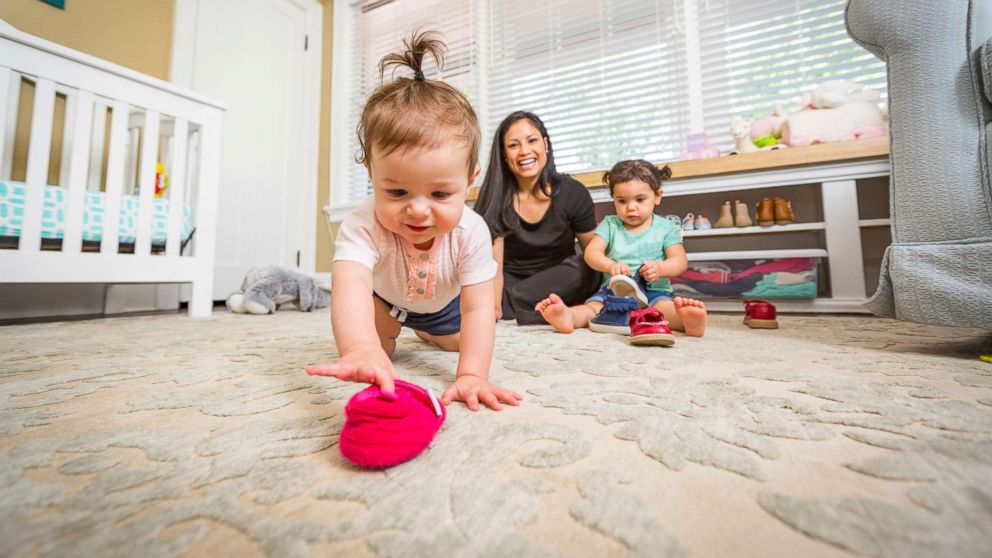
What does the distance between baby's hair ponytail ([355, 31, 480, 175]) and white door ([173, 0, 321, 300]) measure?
2170mm

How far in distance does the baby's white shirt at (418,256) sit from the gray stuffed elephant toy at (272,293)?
1.32 m

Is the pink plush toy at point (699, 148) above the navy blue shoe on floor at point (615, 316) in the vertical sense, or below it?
above

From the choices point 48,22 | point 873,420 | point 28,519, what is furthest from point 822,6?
point 48,22

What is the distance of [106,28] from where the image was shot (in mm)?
1900

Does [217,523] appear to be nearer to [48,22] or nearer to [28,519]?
[28,519]

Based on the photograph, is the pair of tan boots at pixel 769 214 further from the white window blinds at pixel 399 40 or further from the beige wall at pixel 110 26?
the beige wall at pixel 110 26

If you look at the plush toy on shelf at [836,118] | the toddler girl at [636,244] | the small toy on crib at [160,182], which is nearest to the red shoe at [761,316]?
the toddler girl at [636,244]

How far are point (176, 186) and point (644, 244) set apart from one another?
5.56ft

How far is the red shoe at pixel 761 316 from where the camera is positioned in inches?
46.6

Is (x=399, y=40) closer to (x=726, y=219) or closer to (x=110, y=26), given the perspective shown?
(x=110, y=26)

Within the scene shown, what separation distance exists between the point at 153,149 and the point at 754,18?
2.57 meters

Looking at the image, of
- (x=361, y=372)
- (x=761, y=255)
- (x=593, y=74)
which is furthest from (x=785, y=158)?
(x=361, y=372)

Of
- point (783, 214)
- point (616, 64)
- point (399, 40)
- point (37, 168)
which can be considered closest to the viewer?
point (37, 168)

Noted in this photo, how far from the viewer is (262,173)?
253cm
